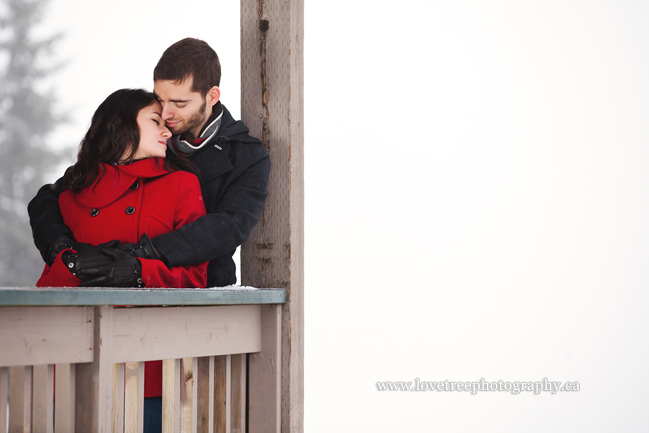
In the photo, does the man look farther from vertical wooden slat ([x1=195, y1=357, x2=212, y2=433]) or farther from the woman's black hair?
vertical wooden slat ([x1=195, y1=357, x2=212, y2=433])

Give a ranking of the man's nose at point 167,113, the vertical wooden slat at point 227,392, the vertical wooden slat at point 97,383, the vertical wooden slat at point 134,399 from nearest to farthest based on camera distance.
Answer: the vertical wooden slat at point 97,383, the vertical wooden slat at point 134,399, the vertical wooden slat at point 227,392, the man's nose at point 167,113

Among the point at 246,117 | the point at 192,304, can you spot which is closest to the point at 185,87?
the point at 246,117

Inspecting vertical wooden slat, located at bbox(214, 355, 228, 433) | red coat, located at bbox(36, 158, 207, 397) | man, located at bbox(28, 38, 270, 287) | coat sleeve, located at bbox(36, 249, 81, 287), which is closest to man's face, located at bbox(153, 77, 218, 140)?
man, located at bbox(28, 38, 270, 287)

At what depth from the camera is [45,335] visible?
0.92m

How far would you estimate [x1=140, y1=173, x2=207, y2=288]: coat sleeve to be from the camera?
1.24 meters

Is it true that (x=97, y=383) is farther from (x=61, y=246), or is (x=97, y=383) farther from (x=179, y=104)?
(x=179, y=104)

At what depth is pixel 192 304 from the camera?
1.14 m

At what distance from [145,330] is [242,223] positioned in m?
0.35

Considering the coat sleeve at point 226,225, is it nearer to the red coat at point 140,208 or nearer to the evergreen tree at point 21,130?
the red coat at point 140,208

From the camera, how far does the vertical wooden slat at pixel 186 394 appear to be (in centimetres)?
123

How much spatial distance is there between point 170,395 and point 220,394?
18cm

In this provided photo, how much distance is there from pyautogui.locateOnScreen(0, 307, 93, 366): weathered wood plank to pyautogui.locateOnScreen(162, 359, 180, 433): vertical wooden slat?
0.22 m

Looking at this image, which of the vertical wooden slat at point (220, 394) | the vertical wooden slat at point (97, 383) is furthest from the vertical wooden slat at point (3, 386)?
the vertical wooden slat at point (220, 394)

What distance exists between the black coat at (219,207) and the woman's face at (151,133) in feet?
0.26
